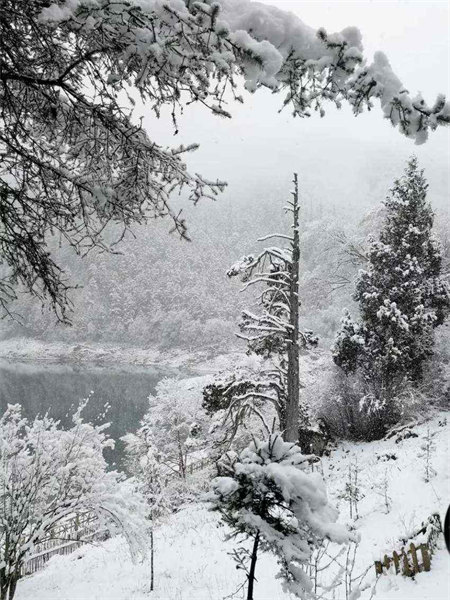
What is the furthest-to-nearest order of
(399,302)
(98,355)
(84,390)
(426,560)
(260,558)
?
(98,355), (84,390), (399,302), (260,558), (426,560)

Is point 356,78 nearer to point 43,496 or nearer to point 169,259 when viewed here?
point 43,496

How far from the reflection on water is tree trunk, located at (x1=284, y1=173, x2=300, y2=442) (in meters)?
21.3

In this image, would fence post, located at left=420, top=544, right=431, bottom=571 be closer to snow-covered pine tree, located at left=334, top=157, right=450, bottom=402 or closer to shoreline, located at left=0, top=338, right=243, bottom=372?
snow-covered pine tree, located at left=334, top=157, right=450, bottom=402

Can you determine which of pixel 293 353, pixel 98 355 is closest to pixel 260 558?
pixel 293 353

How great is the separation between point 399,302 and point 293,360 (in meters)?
9.39

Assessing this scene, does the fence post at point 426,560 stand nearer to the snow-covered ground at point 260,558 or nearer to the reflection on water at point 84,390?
the snow-covered ground at point 260,558

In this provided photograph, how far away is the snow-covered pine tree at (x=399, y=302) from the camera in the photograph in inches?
627

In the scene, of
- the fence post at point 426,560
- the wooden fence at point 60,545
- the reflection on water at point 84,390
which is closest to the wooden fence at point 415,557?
the fence post at point 426,560

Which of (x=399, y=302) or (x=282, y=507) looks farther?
(x=399, y=302)

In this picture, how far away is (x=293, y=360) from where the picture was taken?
9125 millimetres

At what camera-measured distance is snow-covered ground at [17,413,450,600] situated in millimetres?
6784

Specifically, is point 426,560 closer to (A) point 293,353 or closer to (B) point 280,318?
(A) point 293,353

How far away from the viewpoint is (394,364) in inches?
626

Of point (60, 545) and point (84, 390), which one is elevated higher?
point (84, 390)
